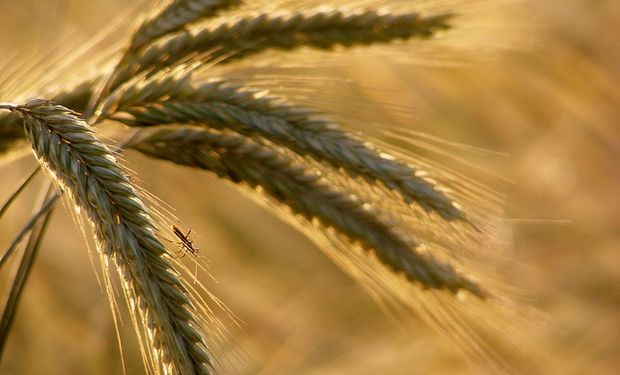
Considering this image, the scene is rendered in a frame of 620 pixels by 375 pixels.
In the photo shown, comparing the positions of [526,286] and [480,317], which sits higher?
[480,317]

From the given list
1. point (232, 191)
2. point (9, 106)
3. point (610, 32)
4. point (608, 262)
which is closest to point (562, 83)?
point (610, 32)

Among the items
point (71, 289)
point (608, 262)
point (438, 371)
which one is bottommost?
point (608, 262)

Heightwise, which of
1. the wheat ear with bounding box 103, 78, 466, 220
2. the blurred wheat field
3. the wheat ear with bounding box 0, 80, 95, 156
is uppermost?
the wheat ear with bounding box 0, 80, 95, 156

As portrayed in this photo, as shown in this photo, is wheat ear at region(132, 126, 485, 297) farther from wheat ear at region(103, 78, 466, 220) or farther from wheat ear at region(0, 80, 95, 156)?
wheat ear at region(0, 80, 95, 156)

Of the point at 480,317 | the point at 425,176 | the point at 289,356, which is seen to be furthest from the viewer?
the point at 289,356

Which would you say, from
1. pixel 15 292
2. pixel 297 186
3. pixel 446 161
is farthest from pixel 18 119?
pixel 446 161

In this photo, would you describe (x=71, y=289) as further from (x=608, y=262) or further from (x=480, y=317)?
(x=608, y=262)

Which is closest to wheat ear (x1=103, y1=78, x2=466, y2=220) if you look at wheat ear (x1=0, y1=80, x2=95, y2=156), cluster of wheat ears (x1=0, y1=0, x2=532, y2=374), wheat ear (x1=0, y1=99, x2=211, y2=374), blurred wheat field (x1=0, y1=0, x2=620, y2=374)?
cluster of wheat ears (x1=0, y1=0, x2=532, y2=374)
